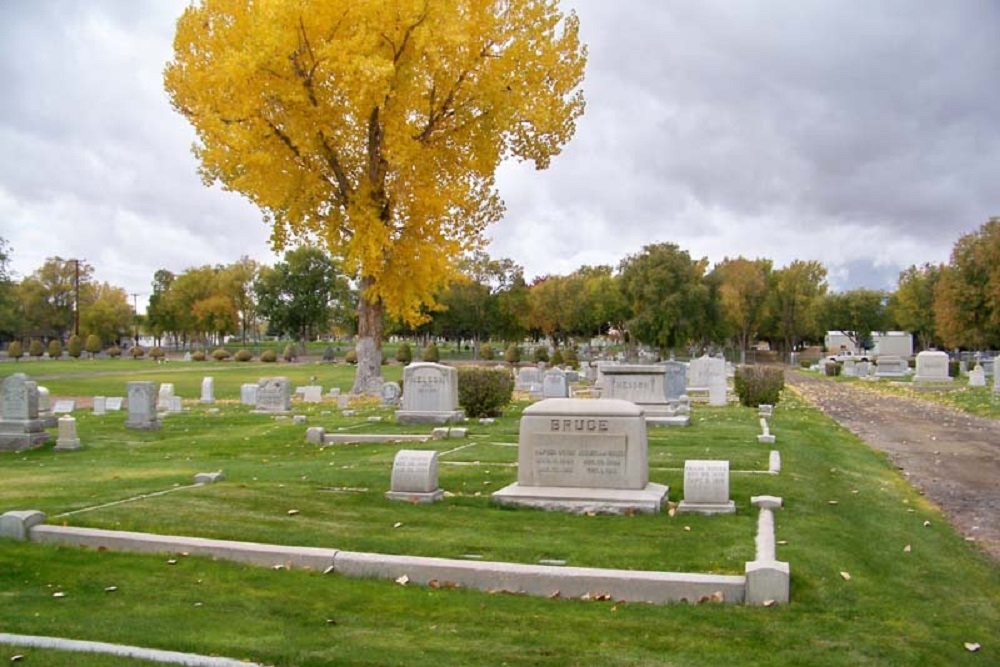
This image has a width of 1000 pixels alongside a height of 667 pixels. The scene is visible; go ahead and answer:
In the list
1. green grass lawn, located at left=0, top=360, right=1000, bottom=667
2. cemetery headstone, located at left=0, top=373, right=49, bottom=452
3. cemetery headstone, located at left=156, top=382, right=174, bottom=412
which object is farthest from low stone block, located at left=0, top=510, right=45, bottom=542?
cemetery headstone, located at left=156, top=382, right=174, bottom=412

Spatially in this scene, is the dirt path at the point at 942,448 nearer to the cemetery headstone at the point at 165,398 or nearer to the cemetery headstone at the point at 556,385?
the cemetery headstone at the point at 556,385

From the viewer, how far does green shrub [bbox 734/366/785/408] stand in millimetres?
27922

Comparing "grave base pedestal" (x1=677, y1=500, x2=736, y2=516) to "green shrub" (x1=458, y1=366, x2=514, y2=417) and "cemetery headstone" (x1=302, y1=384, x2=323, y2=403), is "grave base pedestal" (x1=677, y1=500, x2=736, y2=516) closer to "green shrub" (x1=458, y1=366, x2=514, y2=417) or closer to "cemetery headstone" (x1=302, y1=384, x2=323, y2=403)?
"green shrub" (x1=458, y1=366, x2=514, y2=417)

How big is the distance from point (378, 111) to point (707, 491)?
2252 centimetres

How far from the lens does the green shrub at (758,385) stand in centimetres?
2792

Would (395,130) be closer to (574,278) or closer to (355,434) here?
(355,434)

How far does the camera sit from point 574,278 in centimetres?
9450

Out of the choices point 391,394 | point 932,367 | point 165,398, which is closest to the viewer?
point 391,394

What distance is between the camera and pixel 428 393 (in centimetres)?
2220

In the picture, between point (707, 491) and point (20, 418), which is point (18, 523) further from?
point (20, 418)

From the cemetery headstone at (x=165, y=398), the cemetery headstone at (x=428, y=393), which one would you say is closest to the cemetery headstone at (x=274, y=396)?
the cemetery headstone at (x=165, y=398)

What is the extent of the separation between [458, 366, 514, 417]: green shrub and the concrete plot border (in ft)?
47.4

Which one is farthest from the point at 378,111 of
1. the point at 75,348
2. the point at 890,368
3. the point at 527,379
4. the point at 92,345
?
the point at 92,345

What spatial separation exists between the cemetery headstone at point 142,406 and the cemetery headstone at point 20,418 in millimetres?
3166
